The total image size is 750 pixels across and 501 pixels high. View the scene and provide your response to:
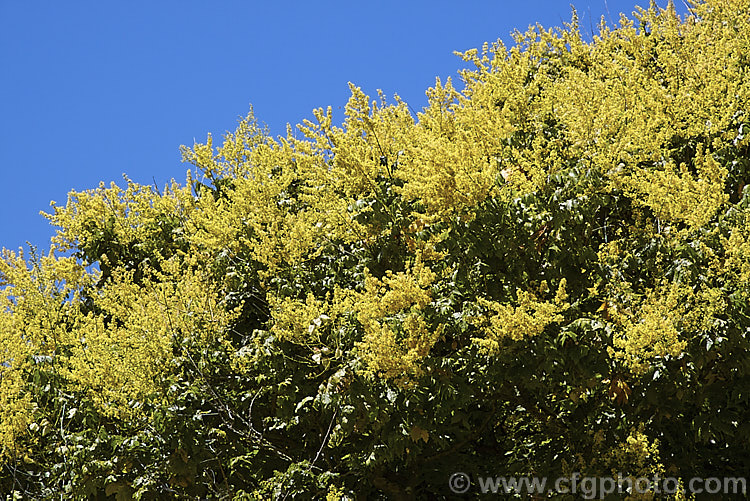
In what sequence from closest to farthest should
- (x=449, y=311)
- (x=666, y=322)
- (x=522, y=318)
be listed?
1. (x=666, y=322)
2. (x=522, y=318)
3. (x=449, y=311)

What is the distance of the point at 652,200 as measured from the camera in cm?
384

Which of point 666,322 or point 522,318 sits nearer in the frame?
point 666,322

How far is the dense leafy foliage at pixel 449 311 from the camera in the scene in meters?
3.90

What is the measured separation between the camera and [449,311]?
161 inches

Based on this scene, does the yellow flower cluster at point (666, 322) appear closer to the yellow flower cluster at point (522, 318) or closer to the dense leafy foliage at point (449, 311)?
the dense leafy foliage at point (449, 311)

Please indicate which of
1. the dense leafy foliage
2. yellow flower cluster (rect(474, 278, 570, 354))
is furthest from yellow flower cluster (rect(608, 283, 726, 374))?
yellow flower cluster (rect(474, 278, 570, 354))

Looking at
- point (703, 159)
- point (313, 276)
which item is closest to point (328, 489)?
point (313, 276)

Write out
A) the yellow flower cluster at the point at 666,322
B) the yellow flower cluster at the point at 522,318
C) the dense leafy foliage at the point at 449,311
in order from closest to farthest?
the yellow flower cluster at the point at 666,322 < the yellow flower cluster at the point at 522,318 < the dense leafy foliage at the point at 449,311

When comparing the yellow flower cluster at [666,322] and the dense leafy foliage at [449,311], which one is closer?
the yellow flower cluster at [666,322]

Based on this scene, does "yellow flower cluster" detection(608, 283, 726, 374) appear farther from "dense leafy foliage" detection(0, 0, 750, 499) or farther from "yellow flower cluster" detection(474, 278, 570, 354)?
"yellow flower cluster" detection(474, 278, 570, 354)

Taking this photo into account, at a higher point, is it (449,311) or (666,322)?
(449,311)

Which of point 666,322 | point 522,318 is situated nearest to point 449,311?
point 522,318

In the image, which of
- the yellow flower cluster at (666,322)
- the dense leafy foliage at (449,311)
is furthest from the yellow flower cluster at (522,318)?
the yellow flower cluster at (666,322)

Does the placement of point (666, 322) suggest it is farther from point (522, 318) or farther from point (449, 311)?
point (449, 311)
